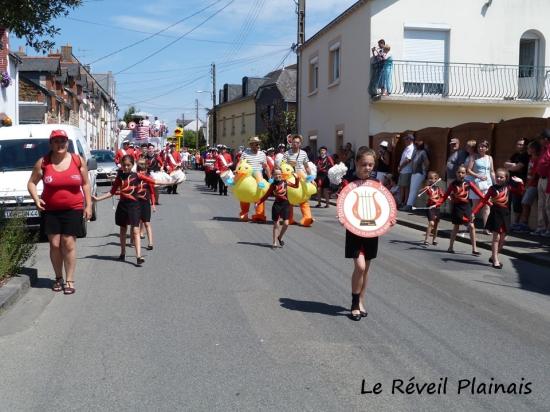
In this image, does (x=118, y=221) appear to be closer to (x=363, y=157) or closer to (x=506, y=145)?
(x=363, y=157)

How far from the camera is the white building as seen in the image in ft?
78.4

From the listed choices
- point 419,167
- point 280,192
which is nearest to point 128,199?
point 280,192

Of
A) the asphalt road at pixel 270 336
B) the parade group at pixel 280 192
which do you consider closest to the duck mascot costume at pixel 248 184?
the parade group at pixel 280 192

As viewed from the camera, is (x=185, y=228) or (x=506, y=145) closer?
(x=185, y=228)

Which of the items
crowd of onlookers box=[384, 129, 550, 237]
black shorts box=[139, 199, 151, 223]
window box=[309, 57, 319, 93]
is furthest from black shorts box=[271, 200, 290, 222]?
window box=[309, 57, 319, 93]

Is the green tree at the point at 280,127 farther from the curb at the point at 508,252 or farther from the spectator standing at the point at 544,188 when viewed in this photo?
the spectator standing at the point at 544,188

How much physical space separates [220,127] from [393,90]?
4410cm

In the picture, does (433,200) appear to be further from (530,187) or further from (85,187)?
(85,187)

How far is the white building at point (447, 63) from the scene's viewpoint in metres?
23.9

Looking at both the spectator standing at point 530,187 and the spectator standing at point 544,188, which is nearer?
the spectator standing at point 544,188

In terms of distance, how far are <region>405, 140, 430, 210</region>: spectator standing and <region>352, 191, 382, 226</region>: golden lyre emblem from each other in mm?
11775

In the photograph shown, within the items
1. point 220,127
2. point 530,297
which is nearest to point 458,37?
point 530,297

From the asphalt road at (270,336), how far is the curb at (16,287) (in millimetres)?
110

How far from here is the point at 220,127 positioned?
66.8 meters
